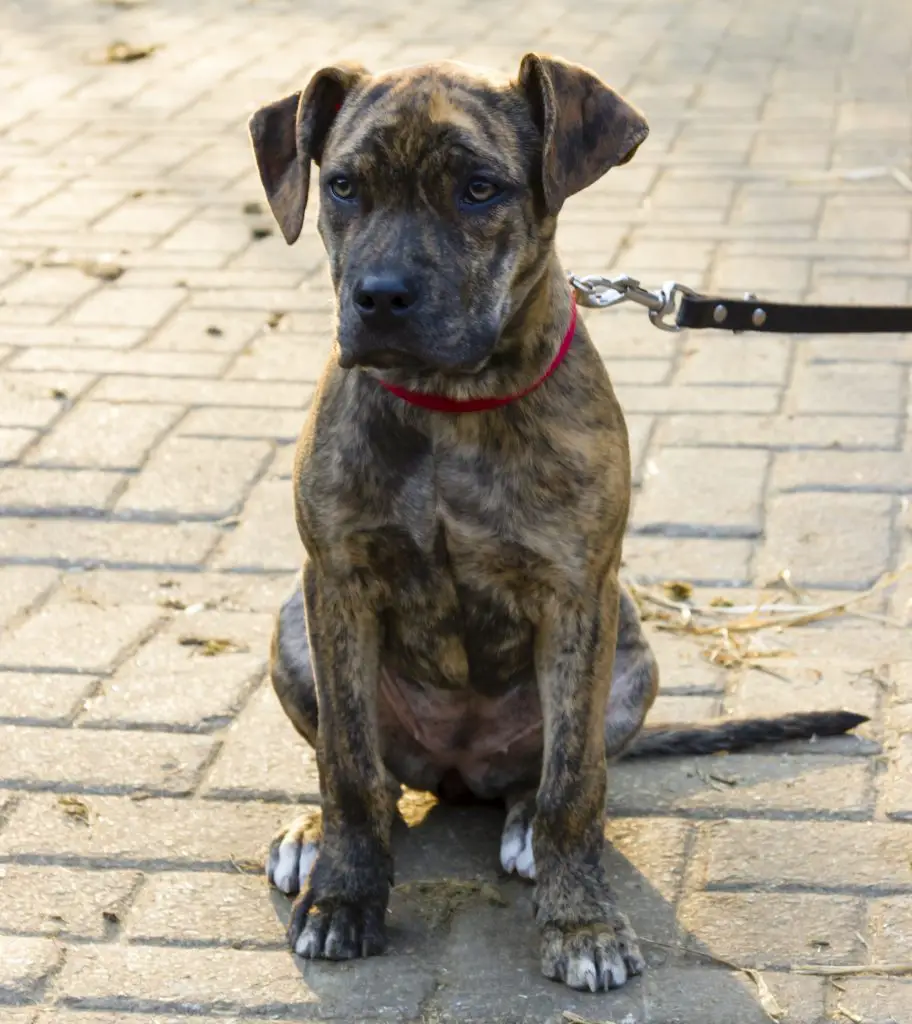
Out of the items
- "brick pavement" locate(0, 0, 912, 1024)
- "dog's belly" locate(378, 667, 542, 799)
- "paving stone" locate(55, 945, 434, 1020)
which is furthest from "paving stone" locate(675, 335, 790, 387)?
"paving stone" locate(55, 945, 434, 1020)

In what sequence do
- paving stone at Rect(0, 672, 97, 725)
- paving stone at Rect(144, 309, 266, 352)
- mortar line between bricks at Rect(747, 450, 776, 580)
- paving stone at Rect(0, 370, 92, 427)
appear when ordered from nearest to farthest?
paving stone at Rect(0, 672, 97, 725) → mortar line between bricks at Rect(747, 450, 776, 580) → paving stone at Rect(0, 370, 92, 427) → paving stone at Rect(144, 309, 266, 352)

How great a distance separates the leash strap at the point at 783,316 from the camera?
4.02 metres

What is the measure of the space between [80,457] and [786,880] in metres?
2.87

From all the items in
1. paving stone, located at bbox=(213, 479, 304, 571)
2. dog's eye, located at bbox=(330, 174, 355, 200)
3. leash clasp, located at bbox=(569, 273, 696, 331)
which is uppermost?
dog's eye, located at bbox=(330, 174, 355, 200)

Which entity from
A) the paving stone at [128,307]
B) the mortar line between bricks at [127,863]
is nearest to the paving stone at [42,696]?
the mortar line between bricks at [127,863]

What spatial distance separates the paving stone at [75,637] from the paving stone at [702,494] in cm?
144

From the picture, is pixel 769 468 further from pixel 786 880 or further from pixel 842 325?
pixel 786 880

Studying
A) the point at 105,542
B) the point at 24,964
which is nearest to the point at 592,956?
the point at 24,964

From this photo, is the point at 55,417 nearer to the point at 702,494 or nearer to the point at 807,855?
the point at 702,494

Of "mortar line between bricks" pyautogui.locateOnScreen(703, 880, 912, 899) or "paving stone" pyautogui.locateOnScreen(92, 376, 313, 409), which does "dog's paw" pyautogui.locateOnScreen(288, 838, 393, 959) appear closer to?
"mortar line between bricks" pyautogui.locateOnScreen(703, 880, 912, 899)

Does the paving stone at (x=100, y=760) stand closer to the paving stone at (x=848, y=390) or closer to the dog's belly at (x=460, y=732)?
the dog's belly at (x=460, y=732)

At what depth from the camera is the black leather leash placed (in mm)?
4023

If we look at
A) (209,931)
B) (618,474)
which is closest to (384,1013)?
(209,931)

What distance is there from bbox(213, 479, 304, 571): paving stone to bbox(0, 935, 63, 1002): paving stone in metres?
1.77
